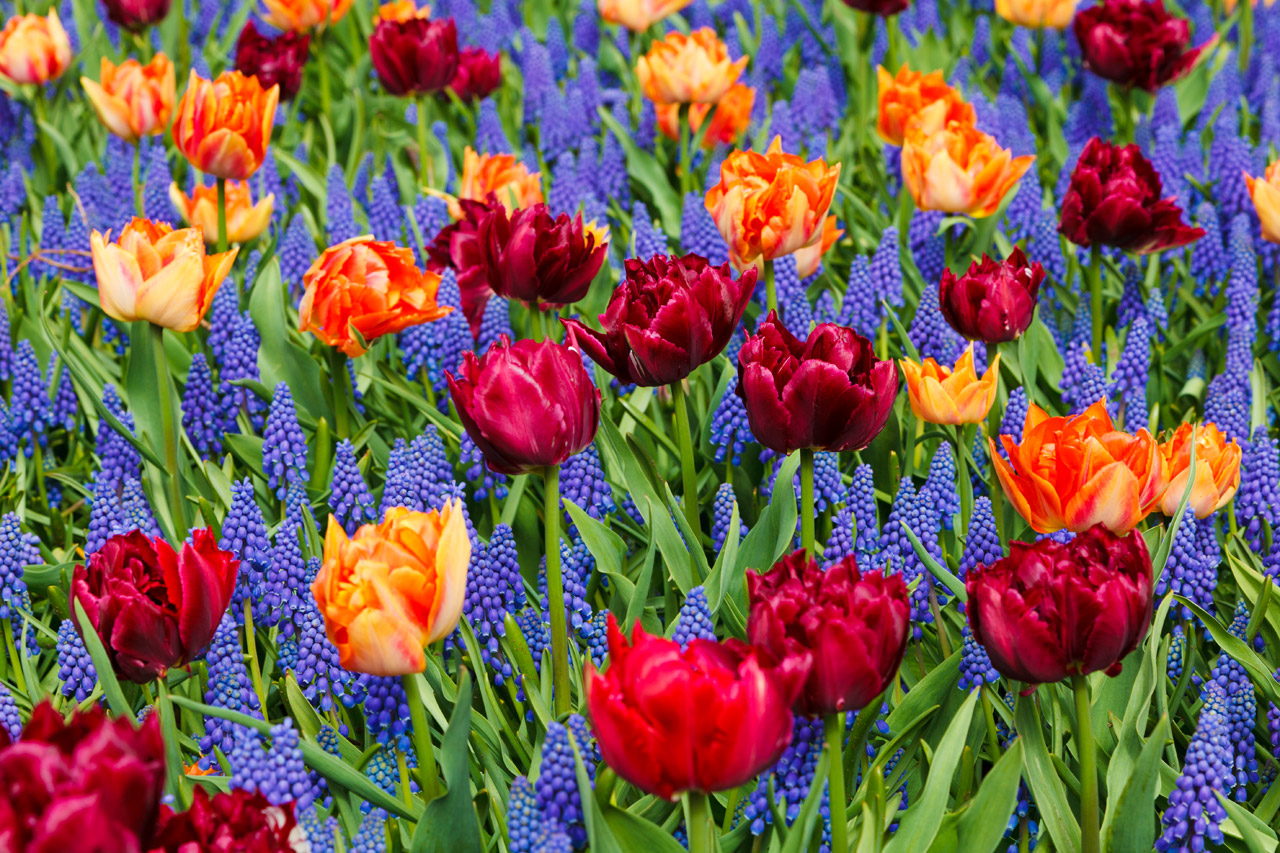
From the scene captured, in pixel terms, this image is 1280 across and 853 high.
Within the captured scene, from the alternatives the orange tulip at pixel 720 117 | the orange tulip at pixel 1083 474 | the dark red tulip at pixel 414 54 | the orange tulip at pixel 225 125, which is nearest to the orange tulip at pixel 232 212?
the orange tulip at pixel 225 125

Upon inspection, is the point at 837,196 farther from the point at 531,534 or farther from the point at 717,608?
the point at 717,608

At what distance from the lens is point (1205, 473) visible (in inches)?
79.6

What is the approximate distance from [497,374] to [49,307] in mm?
Answer: 1904

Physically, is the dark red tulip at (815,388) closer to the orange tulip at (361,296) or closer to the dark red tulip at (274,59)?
the orange tulip at (361,296)

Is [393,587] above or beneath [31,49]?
above

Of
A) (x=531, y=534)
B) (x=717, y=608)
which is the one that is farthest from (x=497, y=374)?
(x=531, y=534)

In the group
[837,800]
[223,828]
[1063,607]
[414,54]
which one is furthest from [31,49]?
[1063,607]

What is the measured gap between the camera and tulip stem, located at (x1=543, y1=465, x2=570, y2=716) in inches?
72.6

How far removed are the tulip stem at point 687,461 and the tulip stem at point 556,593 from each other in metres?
0.29

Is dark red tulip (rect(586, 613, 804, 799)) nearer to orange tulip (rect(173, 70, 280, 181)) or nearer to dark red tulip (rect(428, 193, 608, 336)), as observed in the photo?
dark red tulip (rect(428, 193, 608, 336))

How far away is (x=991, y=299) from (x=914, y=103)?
4.29 ft

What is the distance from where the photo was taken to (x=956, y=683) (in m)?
1.91

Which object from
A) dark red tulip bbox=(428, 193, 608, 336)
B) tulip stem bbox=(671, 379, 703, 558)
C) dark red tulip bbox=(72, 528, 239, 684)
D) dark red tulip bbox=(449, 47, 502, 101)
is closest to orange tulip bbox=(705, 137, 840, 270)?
dark red tulip bbox=(428, 193, 608, 336)

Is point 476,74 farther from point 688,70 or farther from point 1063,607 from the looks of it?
point 1063,607
